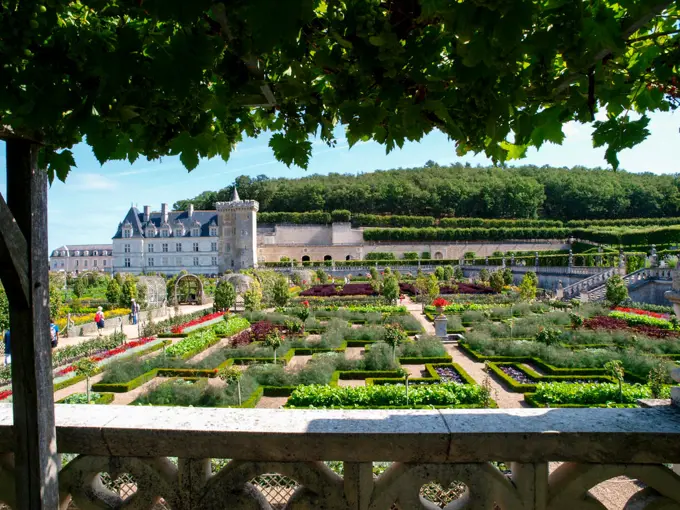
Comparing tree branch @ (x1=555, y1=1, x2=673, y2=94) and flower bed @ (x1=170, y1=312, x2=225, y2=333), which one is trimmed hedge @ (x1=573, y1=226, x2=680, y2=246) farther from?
tree branch @ (x1=555, y1=1, x2=673, y2=94)

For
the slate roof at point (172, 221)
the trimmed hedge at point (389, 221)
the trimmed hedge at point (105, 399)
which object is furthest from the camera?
the trimmed hedge at point (389, 221)

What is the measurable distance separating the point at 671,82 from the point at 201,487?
7.05 feet

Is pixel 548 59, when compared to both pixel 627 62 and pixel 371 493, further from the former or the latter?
pixel 371 493

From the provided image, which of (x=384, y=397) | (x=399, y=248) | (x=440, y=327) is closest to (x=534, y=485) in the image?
(x=384, y=397)

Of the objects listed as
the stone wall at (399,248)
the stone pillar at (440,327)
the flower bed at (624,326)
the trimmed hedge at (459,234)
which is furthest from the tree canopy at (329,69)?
the trimmed hedge at (459,234)

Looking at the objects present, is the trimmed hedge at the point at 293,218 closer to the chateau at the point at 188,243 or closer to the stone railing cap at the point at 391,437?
the chateau at the point at 188,243

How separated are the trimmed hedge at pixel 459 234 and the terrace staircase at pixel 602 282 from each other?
3644cm

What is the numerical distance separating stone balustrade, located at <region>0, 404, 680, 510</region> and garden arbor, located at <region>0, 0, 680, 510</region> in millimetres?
217

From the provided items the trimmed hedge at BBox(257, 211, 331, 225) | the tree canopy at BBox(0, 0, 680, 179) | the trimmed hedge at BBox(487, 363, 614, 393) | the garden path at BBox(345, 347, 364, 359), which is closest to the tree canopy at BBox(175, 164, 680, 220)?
the trimmed hedge at BBox(257, 211, 331, 225)

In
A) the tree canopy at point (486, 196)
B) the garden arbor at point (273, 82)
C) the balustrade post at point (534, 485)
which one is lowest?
the balustrade post at point (534, 485)

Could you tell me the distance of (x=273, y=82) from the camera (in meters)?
1.55

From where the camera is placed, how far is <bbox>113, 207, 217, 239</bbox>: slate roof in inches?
2095

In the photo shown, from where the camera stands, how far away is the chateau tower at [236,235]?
5241 centimetres

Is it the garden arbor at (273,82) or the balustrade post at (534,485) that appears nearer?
the garden arbor at (273,82)
